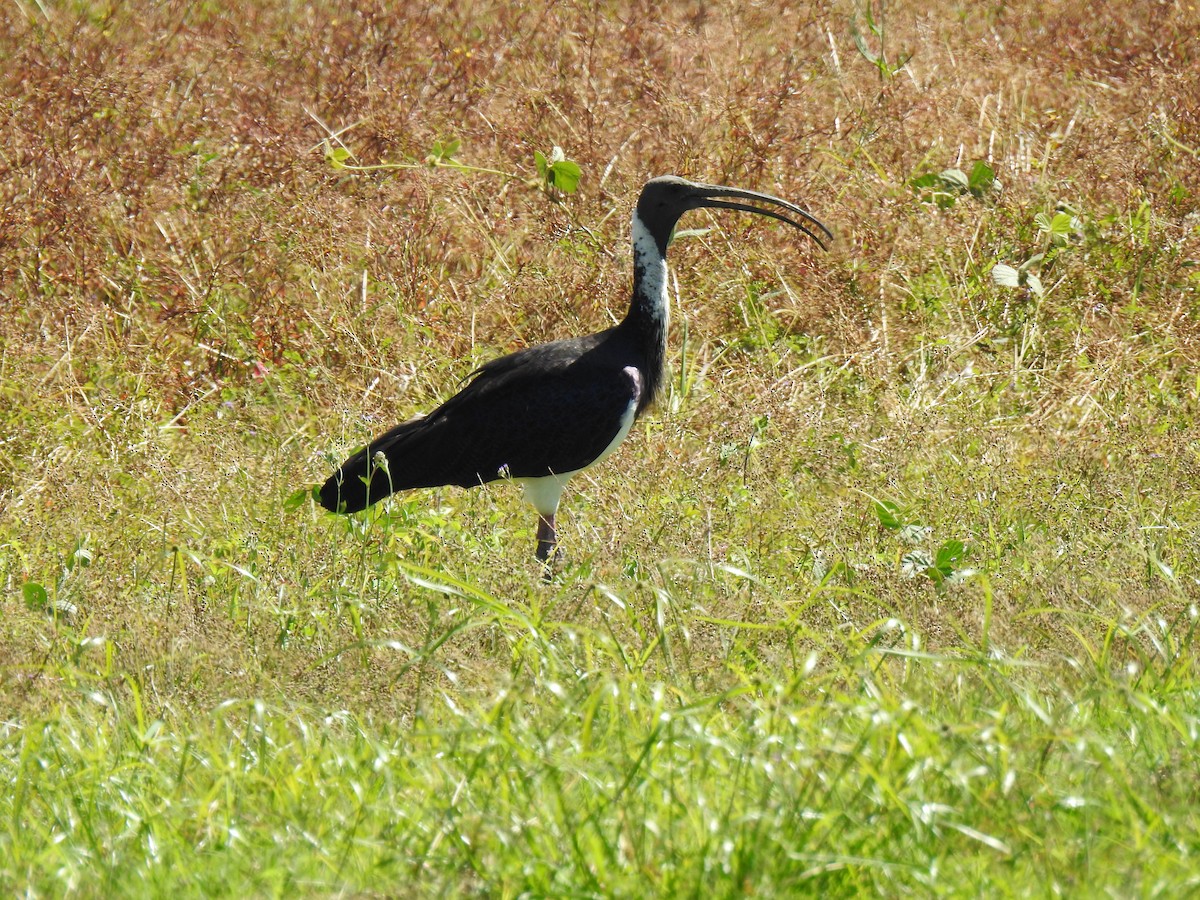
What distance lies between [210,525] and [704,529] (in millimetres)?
1843

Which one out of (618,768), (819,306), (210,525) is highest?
(618,768)

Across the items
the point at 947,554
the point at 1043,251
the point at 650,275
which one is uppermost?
the point at 650,275

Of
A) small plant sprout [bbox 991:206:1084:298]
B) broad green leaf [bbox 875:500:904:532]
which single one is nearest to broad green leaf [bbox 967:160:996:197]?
small plant sprout [bbox 991:206:1084:298]

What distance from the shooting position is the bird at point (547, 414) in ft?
18.4

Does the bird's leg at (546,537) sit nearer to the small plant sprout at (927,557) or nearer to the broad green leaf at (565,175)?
the small plant sprout at (927,557)

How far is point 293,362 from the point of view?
716 cm

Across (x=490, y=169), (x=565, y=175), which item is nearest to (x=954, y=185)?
(x=565, y=175)

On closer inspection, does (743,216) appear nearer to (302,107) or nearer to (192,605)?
(302,107)

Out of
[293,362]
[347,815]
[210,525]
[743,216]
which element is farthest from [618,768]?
[743,216]

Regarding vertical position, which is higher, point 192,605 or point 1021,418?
point 192,605

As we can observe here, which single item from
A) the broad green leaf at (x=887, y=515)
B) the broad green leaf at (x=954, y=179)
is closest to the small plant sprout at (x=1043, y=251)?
the broad green leaf at (x=954, y=179)

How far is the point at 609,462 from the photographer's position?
21.1 ft

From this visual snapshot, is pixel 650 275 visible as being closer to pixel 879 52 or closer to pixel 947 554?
pixel 947 554

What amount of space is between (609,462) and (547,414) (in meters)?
0.85
